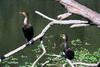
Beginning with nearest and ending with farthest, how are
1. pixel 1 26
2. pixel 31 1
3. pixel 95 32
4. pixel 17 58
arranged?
pixel 17 58 < pixel 95 32 < pixel 1 26 < pixel 31 1

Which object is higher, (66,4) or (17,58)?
(66,4)

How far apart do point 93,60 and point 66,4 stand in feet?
27.4

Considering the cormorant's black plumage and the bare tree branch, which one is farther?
the cormorant's black plumage

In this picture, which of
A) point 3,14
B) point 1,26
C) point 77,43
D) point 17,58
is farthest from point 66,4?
point 3,14

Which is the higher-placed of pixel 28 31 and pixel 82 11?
pixel 82 11

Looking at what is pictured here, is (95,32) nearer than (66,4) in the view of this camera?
No

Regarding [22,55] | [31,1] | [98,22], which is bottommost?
[31,1]

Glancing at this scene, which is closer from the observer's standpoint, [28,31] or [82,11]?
[82,11]

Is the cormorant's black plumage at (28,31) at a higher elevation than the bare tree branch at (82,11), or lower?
lower

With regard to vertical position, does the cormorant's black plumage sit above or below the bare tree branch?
below

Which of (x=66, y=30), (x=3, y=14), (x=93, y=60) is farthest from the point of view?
(x=3, y=14)

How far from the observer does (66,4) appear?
3.65m

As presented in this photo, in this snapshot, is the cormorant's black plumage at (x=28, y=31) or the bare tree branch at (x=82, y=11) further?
the cormorant's black plumage at (x=28, y=31)

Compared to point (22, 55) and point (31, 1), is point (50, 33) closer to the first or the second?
point (22, 55)
